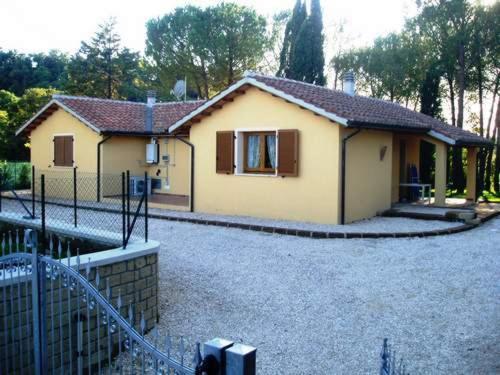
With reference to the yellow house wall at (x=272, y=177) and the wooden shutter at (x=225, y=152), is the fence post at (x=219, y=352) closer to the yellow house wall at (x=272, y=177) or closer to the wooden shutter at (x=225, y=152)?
the yellow house wall at (x=272, y=177)

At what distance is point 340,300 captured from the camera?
23.3 ft

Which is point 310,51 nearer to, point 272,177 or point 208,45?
point 208,45

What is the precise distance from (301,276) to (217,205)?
7.63m

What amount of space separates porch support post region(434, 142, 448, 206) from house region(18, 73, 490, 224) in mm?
32

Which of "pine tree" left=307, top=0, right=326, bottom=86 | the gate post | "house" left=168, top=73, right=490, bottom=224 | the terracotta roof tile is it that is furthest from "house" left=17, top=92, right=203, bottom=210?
the gate post

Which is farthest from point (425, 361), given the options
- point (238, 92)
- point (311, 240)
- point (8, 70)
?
point (8, 70)

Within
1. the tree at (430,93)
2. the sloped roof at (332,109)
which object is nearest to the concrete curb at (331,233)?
the sloped roof at (332,109)

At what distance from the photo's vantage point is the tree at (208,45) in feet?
112

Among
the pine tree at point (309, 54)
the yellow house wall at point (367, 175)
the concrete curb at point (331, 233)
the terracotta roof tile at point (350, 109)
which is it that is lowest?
the concrete curb at point (331, 233)

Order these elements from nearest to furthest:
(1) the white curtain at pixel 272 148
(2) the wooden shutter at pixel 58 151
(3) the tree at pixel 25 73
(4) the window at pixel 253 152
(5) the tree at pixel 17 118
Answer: (4) the window at pixel 253 152, (1) the white curtain at pixel 272 148, (2) the wooden shutter at pixel 58 151, (5) the tree at pixel 17 118, (3) the tree at pixel 25 73

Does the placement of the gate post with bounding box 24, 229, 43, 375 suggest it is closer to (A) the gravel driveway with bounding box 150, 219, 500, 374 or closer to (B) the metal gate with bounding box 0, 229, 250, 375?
(B) the metal gate with bounding box 0, 229, 250, 375

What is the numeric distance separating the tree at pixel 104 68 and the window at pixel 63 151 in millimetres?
21550

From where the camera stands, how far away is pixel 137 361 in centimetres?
533

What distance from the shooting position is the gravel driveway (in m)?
5.34
